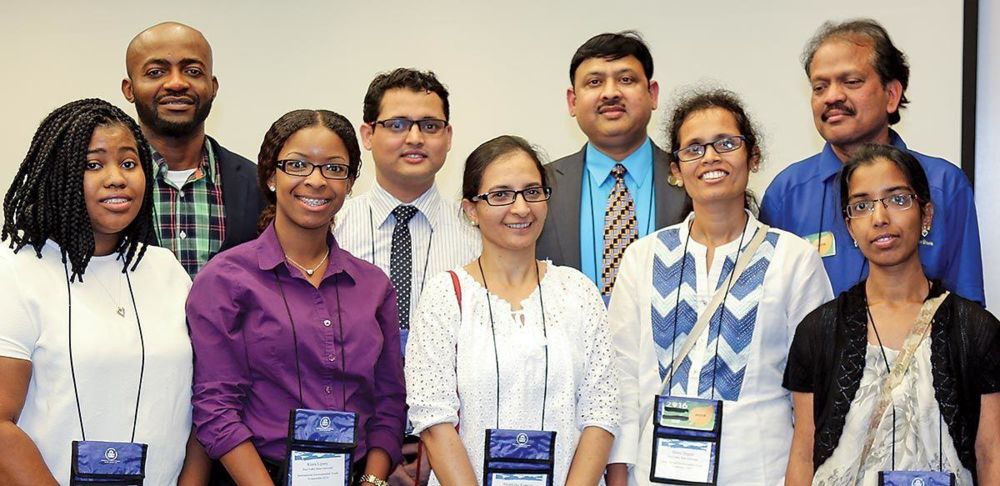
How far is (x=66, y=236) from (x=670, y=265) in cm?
158

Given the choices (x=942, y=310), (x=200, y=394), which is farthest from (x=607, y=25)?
(x=200, y=394)

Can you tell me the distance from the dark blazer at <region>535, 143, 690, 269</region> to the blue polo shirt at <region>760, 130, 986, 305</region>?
1.20 feet

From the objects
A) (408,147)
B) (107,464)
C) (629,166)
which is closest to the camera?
(107,464)

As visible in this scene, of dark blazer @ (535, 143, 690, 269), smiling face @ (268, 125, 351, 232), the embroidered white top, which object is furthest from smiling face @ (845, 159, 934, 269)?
smiling face @ (268, 125, 351, 232)

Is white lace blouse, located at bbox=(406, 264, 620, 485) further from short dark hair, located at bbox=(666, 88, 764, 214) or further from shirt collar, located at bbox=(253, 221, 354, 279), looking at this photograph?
short dark hair, located at bbox=(666, 88, 764, 214)

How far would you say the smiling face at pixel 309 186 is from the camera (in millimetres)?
2719

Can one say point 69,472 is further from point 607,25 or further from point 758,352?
point 607,25

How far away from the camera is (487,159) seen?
110 inches

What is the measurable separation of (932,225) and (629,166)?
97 cm

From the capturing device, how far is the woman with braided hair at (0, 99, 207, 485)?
7.68ft

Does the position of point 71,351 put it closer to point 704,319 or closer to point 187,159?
point 187,159

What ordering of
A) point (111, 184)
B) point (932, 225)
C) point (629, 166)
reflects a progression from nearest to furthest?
point (111, 184)
point (932, 225)
point (629, 166)

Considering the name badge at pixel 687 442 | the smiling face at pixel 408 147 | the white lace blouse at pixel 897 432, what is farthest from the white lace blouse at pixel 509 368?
the smiling face at pixel 408 147

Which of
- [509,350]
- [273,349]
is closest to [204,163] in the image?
[273,349]
